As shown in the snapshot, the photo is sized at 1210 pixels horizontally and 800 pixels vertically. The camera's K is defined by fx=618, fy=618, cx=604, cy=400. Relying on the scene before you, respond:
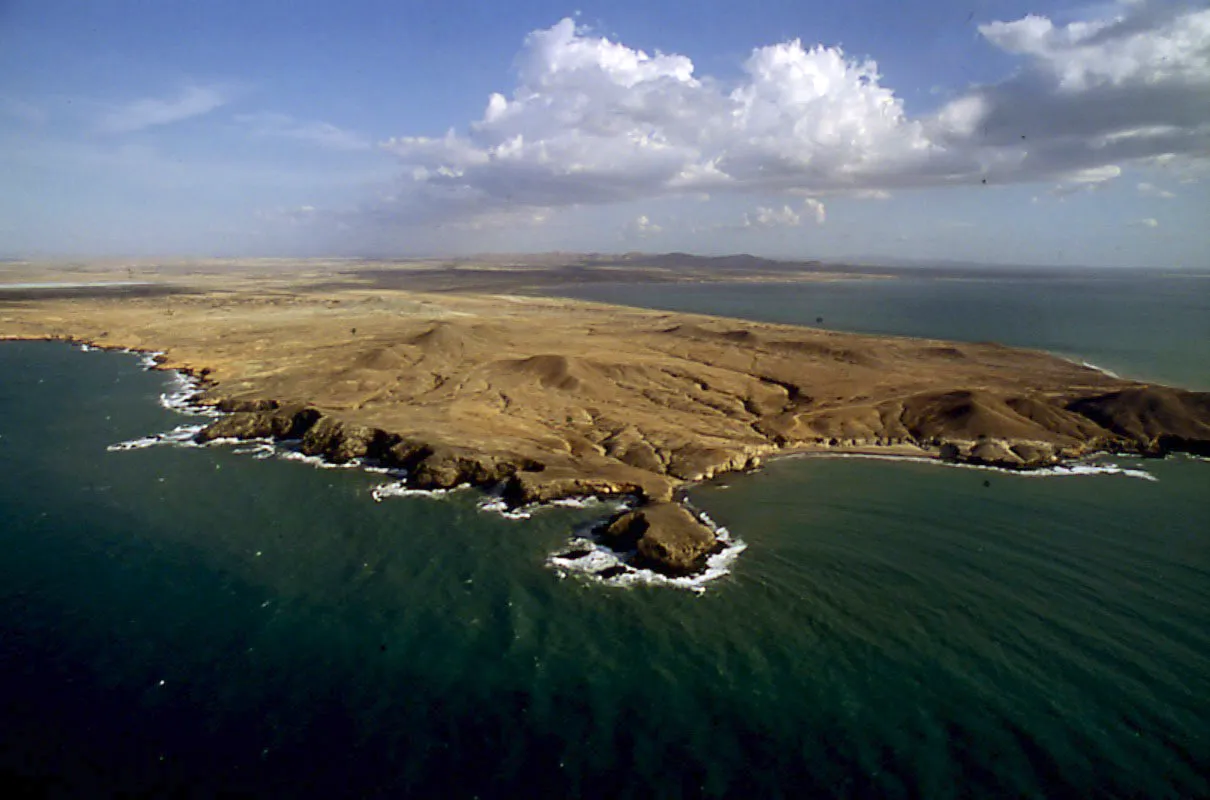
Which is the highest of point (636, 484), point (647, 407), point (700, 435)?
point (647, 407)

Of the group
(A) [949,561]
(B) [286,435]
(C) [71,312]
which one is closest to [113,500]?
(B) [286,435]

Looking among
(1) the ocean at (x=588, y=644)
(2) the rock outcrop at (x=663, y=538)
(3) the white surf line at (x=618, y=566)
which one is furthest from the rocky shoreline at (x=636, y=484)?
(1) the ocean at (x=588, y=644)

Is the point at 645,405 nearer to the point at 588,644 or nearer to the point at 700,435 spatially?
the point at 700,435

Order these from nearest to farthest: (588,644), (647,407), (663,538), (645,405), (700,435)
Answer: (588,644)
(663,538)
(700,435)
(647,407)
(645,405)

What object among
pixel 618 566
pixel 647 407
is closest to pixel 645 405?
pixel 647 407

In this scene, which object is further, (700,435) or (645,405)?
(645,405)

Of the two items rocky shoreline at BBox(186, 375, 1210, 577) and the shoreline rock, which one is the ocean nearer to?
rocky shoreline at BBox(186, 375, 1210, 577)

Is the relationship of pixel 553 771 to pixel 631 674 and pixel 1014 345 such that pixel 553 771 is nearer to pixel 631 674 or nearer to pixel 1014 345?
pixel 631 674

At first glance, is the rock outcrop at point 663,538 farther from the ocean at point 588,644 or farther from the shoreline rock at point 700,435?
the ocean at point 588,644

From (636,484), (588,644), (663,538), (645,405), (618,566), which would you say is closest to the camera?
(588,644)
